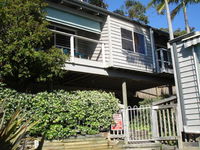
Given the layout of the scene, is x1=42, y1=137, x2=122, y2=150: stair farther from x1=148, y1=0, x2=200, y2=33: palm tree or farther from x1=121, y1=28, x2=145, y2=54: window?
x1=148, y1=0, x2=200, y2=33: palm tree

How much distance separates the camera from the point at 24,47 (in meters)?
8.66

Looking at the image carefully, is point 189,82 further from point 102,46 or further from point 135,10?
point 135,10

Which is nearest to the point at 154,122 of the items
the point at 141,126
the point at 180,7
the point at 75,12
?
the point at 141,126

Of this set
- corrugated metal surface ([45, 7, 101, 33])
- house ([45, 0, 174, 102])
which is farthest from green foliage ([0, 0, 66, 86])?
corrugated metal surface ([45, 7, 101, 33])

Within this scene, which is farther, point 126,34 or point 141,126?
point 126,34

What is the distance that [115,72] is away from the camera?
41.9 ft

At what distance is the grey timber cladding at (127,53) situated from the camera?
12770 millimetres

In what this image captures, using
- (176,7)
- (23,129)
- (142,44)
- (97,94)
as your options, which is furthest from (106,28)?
(23,129)

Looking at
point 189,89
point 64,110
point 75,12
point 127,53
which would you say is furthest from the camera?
point 127,53

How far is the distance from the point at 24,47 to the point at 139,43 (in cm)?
764

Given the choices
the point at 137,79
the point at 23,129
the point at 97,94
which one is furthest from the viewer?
the point at 137,79

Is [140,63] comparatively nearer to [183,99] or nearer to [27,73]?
[183,99]

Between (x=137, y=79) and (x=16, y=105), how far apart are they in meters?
7.43

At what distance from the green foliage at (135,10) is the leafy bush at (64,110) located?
18525 mm
